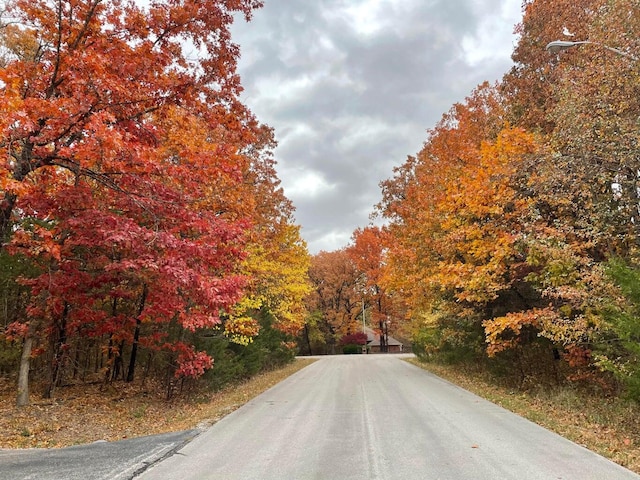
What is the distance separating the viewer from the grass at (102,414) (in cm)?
872

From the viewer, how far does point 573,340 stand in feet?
38.8

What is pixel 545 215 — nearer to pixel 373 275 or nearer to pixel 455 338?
pixel 455 338

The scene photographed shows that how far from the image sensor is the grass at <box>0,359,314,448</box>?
28.6 ft

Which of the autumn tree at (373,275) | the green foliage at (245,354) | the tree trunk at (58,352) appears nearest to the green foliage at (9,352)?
the tree trunk at (58,352)

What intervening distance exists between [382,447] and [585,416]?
5.35 meters

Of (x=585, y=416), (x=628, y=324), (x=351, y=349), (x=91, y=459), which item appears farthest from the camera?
(x=351, y=349)

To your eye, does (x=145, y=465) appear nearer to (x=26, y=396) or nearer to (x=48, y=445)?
(x=48, y=445)

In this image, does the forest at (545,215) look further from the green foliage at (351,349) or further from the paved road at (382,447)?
the green foliage at (351,349)

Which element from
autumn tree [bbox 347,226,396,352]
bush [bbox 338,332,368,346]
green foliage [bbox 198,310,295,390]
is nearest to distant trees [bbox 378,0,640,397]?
green foliage [bbox 198,310,295,390]

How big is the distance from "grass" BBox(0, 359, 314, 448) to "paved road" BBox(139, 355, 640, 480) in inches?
59.5

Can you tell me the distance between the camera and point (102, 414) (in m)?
11.1

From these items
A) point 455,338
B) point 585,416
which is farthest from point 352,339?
point 585,416

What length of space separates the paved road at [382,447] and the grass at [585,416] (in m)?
0.35

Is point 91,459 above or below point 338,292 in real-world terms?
below
